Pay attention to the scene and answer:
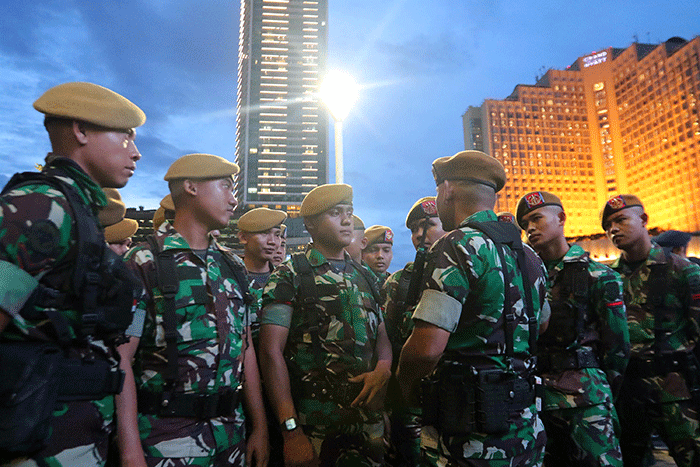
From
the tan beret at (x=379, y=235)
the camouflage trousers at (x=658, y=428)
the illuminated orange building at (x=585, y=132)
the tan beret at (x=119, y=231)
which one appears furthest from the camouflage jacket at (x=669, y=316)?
the illuminated orange building at (x=585, y=132)

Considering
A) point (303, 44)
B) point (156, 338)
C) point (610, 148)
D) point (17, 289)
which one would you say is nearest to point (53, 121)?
point (17, 289)

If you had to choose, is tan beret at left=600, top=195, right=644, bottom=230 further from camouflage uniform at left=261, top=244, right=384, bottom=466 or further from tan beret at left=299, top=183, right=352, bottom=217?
camouflage uniform at left=261, top=244, right=384, bottom=466

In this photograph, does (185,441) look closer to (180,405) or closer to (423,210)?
(180,405)

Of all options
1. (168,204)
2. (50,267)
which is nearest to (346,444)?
(50,267)

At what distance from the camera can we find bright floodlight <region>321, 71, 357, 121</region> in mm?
5885

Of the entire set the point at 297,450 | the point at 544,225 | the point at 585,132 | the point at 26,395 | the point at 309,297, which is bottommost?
the point at 297,450

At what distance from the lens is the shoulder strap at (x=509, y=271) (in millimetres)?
2465

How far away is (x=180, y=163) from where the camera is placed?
2.86 metres

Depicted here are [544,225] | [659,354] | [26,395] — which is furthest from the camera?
[659,354]

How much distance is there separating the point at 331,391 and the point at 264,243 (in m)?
2.59

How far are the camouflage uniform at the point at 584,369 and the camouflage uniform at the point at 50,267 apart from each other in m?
3.07

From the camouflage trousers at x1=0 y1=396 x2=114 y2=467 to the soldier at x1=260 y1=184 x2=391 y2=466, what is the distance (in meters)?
1.15

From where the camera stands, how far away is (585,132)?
130000 mm

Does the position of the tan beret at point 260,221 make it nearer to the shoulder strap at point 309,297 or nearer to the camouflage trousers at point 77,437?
the shoulder strap at point 309,297
